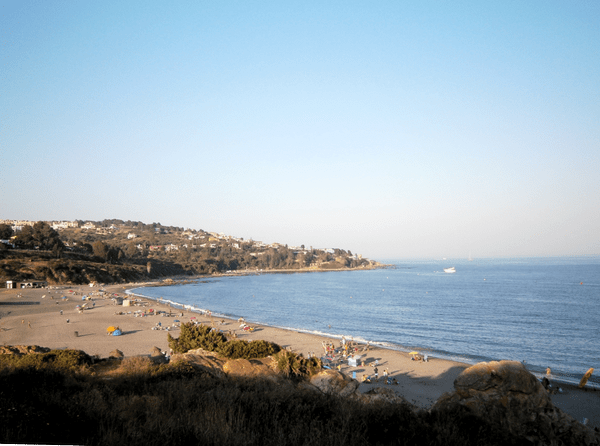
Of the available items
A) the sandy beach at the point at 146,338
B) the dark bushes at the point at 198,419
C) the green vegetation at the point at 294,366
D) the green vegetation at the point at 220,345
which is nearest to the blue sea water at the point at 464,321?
the sandy beach at the point at 146,338

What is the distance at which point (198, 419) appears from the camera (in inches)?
195

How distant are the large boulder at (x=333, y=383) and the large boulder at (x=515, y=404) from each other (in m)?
2.49

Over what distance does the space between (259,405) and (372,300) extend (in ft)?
191

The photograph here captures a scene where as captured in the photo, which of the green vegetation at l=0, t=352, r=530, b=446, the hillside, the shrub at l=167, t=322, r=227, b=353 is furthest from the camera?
the hillside

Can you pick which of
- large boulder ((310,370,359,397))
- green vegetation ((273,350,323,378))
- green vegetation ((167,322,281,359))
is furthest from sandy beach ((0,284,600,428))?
green vegetation ((167,322,281,359))

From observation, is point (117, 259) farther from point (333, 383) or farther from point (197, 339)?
point (333, 383)

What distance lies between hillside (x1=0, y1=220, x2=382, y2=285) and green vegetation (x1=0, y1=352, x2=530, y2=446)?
67.8 metres

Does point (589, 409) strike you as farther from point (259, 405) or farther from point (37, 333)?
point (37, 333)

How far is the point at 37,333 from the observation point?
29453mm

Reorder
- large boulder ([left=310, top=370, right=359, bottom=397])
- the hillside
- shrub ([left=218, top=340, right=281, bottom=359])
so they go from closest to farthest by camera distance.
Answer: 1. large boulder ([left=310, top=370, right=359, bottom=397])
2. shrub ([left=218, top=340, right=281, bottom=359])
3. the hillside

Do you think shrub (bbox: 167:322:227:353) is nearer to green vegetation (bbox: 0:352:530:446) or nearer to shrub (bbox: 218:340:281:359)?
shrub (bbox: 218:340:281:359)

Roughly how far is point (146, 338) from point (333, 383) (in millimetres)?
23459

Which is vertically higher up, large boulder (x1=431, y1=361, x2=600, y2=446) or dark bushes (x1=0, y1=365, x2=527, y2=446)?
dark bushes (x1=0, y1=365, x2=527, y2=446)

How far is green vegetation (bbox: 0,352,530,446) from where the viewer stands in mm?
4215
